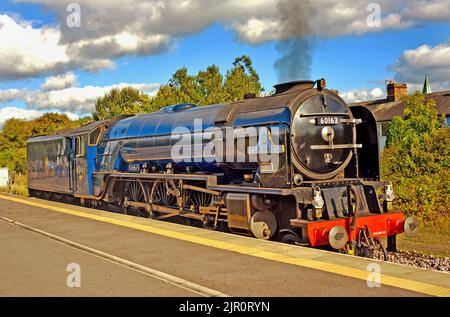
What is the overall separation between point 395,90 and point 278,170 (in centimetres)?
3671

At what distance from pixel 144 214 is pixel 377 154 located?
25.9ft

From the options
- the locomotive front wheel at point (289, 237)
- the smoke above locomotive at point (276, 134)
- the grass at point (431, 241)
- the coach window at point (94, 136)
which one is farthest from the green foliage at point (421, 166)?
the coach window at point (94, 136)

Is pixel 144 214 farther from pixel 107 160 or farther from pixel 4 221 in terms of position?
pixel 4 221

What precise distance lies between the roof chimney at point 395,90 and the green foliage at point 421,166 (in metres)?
21.6

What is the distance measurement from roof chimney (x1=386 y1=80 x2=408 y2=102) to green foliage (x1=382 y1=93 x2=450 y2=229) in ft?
71.0

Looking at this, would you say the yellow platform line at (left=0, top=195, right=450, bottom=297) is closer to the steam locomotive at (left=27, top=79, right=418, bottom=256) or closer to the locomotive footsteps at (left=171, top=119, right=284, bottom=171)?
the steam locomotive at (left=27, top=79, right=418, bottom=256)

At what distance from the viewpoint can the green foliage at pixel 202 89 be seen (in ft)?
107

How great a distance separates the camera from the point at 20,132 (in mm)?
53250

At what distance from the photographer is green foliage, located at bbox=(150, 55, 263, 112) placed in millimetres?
32594

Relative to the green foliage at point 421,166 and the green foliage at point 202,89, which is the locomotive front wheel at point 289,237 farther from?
the green foliage at point 202,89

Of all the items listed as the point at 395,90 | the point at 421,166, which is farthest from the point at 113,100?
the point at 421,166

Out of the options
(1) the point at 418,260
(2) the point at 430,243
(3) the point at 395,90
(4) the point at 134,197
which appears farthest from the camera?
(3) the point at 395,90

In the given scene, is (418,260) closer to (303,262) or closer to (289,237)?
(289,237)
